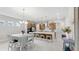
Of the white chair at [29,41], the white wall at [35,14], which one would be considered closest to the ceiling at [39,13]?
the white wall at [35,14]

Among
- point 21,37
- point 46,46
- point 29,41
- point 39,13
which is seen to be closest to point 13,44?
point 21,37

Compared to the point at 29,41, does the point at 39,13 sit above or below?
above

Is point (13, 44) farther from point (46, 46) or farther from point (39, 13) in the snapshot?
point (39, 13)

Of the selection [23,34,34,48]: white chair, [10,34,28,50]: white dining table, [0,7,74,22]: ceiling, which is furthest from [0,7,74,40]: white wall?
[23,34,34,48]: white chair

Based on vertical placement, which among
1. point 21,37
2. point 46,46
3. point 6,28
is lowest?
point 46,46

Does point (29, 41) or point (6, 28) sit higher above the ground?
point (6, 28)

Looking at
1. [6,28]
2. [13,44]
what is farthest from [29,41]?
[6,28]

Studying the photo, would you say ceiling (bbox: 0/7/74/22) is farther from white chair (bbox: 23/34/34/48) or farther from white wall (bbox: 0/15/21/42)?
white chair (bbox: 23/34/34/48)

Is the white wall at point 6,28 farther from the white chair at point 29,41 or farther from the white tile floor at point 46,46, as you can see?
the white chair at point 29,41

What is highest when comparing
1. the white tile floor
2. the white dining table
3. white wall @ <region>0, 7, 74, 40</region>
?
white wall @ <region>0, 7, 74, 40</region>

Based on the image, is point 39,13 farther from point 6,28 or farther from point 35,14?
point 6,28

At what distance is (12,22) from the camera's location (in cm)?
187

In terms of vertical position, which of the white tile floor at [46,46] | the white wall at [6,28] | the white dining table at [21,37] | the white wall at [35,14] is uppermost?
the white wall at [35,14]
